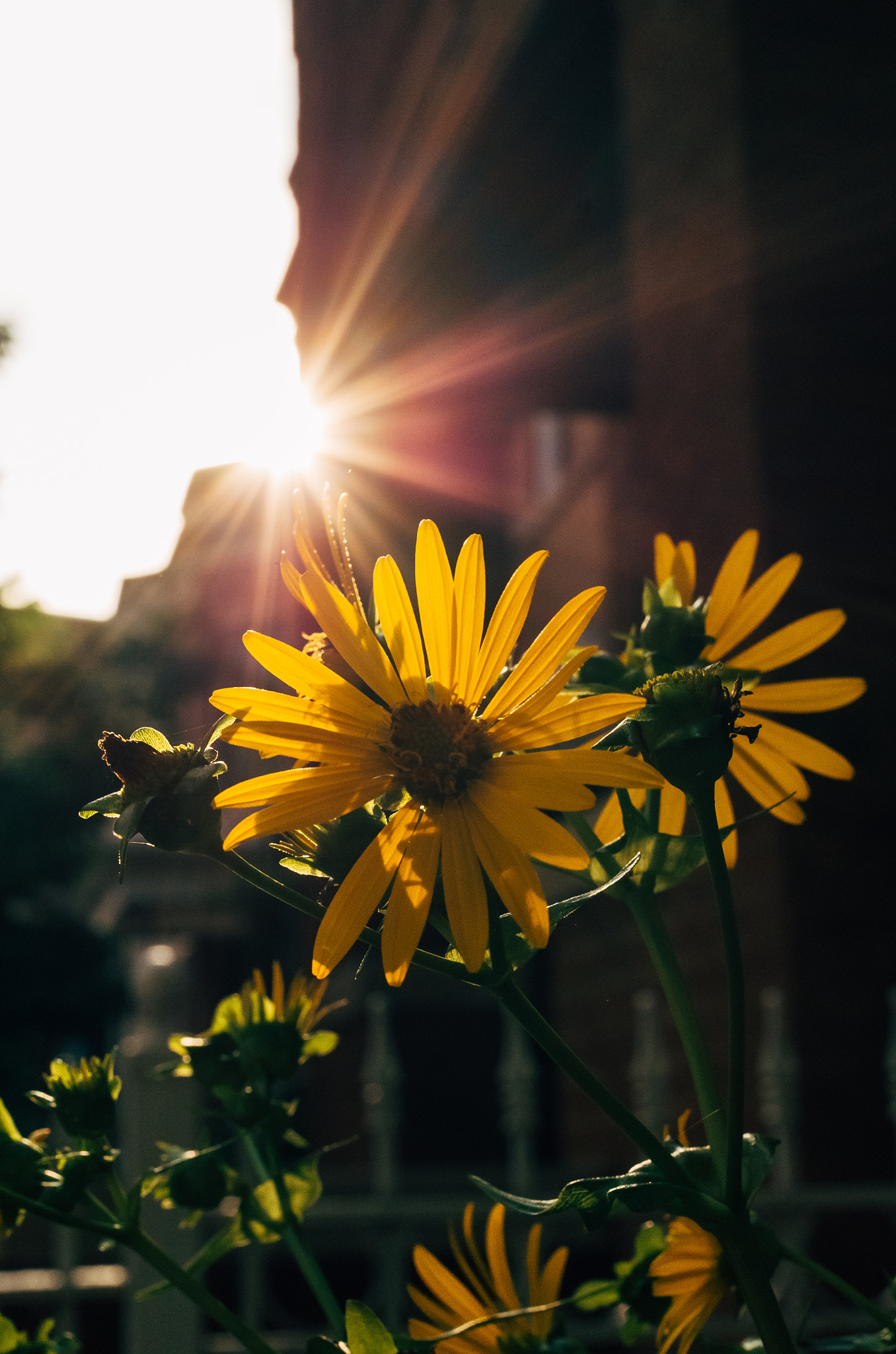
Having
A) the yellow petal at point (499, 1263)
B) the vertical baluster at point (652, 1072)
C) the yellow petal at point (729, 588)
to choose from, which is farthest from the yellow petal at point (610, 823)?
the vertical baluster at point (652, 1072)

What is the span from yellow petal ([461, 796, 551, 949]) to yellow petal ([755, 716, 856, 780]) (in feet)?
0.66

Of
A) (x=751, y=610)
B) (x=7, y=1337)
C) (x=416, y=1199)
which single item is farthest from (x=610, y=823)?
(x=416, y=1199)

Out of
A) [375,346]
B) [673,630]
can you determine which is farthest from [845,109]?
[673,630]

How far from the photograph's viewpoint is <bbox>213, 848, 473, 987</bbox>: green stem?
437mm

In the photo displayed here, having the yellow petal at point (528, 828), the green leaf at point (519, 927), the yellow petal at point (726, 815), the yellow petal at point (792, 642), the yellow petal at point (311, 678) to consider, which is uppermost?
the yellow petal at point (792, 642)

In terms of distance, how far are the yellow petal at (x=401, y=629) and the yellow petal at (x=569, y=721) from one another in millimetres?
48

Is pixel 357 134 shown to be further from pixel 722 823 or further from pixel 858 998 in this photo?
pixel 722 823

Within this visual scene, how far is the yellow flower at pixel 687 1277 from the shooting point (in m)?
0.59

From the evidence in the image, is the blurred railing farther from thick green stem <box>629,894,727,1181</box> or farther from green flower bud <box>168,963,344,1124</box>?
thick green stem <box>629,894,727,1181</box>

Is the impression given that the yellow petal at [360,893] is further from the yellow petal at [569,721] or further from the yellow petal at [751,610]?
the yellow petal at [751,610]

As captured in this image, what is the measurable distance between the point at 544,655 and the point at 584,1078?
0.17m

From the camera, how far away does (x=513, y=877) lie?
430mm

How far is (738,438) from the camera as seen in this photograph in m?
3.62

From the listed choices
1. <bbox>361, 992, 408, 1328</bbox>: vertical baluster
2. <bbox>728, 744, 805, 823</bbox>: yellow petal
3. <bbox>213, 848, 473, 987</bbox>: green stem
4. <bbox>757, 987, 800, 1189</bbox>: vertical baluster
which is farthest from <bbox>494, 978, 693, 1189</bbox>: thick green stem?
<bbox>757, 987, 800, 1189</bbox>: vertical baluster
